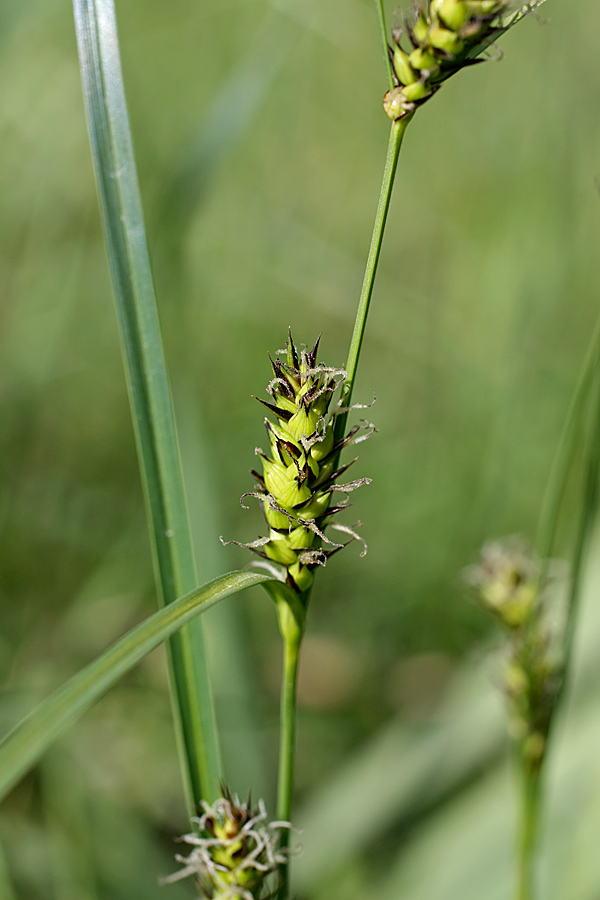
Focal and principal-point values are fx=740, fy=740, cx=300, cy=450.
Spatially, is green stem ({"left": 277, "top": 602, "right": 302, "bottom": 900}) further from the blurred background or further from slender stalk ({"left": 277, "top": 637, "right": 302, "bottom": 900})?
the blurred background

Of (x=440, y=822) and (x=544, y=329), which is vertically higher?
(x=544, y=329)

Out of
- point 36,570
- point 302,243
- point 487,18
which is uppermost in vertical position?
point 302,243

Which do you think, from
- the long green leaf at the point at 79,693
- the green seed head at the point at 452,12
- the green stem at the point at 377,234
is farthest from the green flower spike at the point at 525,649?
the green seed head at the point at 452,12

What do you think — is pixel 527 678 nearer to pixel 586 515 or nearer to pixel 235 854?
pixel 586 515

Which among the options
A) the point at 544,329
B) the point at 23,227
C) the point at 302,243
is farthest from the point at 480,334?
the point at 23,227

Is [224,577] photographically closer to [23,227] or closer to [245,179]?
[23,227]

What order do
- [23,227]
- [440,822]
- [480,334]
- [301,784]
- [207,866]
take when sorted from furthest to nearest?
1. [480,334]
2. [23,227]
3. [301,784]
4. [440,822]
5. [207,866]

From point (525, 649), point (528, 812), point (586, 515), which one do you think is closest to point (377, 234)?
point (586, 515)

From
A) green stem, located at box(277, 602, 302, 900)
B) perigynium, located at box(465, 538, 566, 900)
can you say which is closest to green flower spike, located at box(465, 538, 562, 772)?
perigynium, located at box(465, 538, 566, 900)
